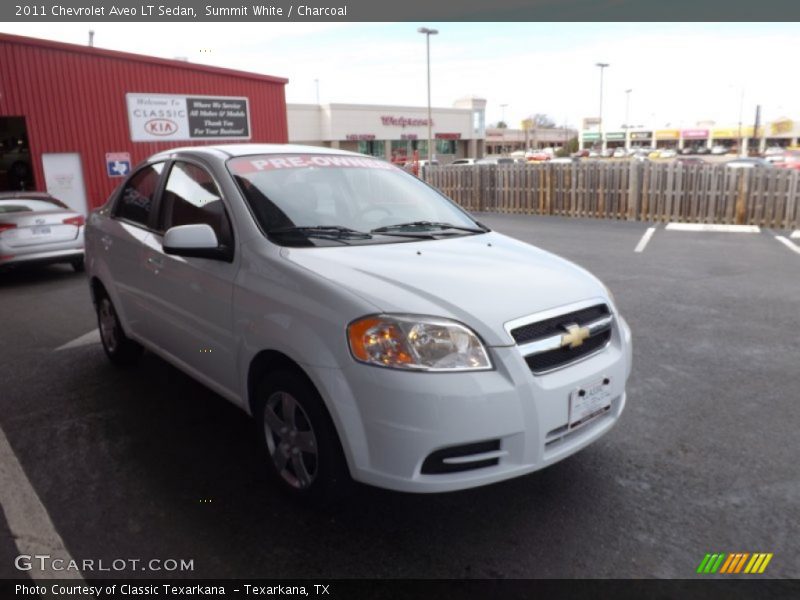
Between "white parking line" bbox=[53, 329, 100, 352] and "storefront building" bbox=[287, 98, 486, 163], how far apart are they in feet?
121

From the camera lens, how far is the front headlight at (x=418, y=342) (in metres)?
2.61

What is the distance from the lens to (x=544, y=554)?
8.98ft

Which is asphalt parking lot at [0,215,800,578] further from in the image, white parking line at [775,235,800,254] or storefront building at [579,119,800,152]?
storefront building at [579,119,800,152]

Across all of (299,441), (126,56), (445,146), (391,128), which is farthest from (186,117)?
(445,146)

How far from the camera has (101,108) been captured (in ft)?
53.8

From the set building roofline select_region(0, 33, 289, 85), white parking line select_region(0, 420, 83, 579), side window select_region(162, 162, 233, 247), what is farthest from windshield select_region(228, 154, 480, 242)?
building roofline select_region(0, 33, 289, 85)

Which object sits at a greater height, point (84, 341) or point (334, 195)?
point (334, 195)

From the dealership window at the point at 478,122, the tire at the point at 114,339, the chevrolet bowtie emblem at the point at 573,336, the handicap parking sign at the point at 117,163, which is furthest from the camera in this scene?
the dealership window at the point at 478,122

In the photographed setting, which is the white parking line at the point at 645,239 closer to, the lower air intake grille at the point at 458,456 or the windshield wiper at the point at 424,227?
the windshield wiper at the point at 424,227

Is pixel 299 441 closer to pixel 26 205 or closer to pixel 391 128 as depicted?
pixel 26 205

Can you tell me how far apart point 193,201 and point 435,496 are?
2.25 meters

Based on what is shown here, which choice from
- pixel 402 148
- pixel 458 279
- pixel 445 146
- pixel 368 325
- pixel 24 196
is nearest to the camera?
pixel 368 325

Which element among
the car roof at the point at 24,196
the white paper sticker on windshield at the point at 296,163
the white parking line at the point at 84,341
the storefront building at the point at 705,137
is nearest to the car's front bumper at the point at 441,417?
the white paper sticker on windshield at the point at 296,163

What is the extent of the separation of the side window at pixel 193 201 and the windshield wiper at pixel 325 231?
0.96 feet
